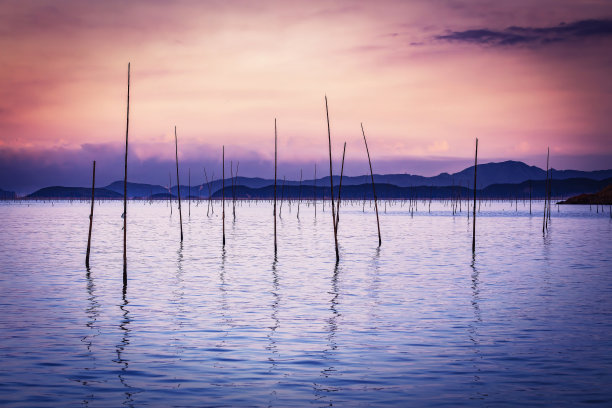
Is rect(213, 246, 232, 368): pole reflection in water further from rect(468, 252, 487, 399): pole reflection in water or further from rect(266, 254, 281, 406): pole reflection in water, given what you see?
rect(468, 252, 487, 399): pole reflection in water

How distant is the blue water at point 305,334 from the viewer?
34.8 feet

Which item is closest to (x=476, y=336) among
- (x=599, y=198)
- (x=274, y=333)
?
(x=274, y=333)

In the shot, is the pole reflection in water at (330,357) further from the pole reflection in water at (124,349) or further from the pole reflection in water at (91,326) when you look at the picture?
the pole reflection in water at (91,326)

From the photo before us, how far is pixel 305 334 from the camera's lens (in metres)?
15.2

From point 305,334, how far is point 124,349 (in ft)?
13.6

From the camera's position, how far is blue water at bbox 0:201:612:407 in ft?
34.8

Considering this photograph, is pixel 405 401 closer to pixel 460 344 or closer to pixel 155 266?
pixel 460 344

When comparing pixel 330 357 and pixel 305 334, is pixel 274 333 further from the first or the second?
pixel 330 357

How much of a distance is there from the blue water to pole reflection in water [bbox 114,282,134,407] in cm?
5

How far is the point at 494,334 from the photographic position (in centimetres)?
1523

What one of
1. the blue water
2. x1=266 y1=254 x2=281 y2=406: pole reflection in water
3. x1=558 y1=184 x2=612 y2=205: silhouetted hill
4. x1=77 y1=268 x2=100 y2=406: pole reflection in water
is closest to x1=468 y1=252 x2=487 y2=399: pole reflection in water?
the blue water

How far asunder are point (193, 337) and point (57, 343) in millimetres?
2943

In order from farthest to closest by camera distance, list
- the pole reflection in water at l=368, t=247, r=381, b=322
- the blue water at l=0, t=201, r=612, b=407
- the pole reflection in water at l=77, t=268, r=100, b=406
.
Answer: the pole reflection in water at l=368, t=247, r=381, b=322 → the pole reflection in water at l=77, t=268, r=100, b=406 → the blue water at l=0, t=201, r=612, b=407

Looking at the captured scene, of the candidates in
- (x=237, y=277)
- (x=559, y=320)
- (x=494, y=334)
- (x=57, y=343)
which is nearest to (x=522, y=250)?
(x=237, y=277)
